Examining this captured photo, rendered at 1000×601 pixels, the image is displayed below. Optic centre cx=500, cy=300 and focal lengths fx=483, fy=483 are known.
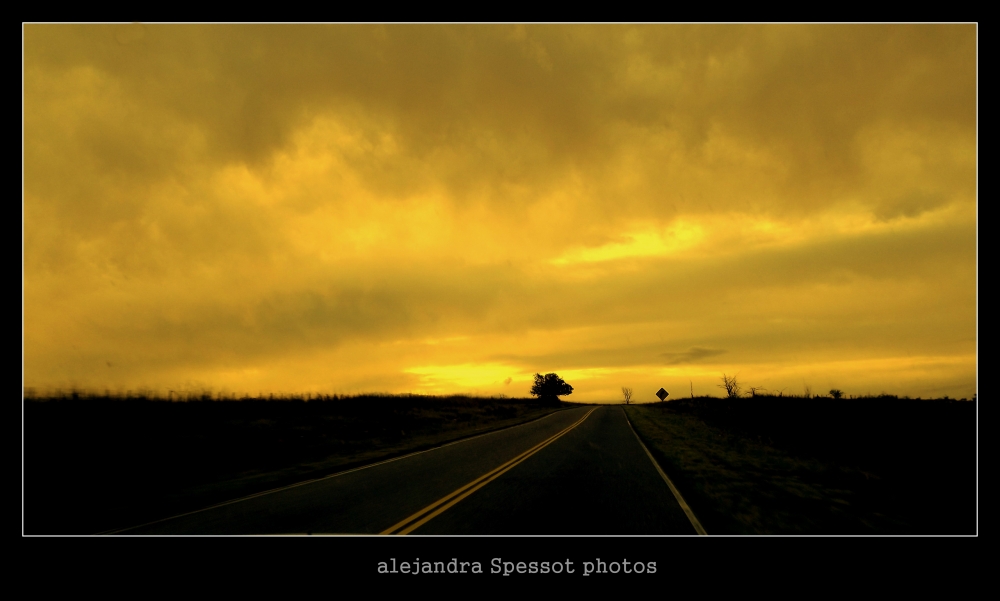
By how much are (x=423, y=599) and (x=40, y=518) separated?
28.6ft

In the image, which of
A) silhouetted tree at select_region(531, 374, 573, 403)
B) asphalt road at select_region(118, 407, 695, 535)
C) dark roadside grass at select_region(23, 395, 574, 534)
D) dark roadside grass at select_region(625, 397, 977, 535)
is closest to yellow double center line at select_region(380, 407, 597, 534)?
asphalt road at select_region(118, 407, 695, 535)

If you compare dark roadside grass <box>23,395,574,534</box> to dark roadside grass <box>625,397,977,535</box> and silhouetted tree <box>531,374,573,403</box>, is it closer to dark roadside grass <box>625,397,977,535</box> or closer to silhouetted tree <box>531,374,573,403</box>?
dark roadside grass <box>625,397,977,535</box>

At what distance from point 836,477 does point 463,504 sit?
10488 mm

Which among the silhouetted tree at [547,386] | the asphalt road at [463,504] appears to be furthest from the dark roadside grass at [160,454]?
the silhouetted tree at [547,386]

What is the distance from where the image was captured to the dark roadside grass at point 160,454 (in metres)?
9.69

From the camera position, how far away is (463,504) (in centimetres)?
838

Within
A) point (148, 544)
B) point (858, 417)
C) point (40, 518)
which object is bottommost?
point (858, 417)

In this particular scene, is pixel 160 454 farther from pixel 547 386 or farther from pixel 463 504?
pixel 547 386

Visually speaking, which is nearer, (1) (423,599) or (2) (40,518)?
(1) (423,599)

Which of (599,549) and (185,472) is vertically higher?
(599,549)

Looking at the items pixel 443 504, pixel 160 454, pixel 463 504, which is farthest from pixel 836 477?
pixel 160 454
